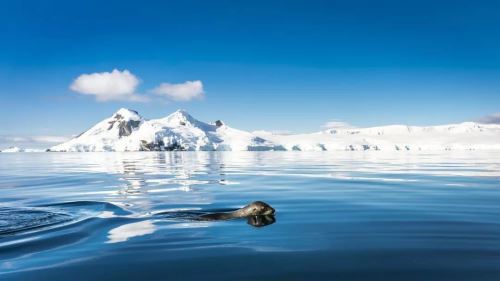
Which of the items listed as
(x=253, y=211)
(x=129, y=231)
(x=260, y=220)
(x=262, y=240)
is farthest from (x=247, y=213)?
(x=129, y=231)

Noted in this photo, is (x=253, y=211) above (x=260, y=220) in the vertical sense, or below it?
above

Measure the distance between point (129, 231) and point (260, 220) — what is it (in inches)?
152

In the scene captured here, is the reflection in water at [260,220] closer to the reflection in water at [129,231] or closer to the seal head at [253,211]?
the seal head at [253,211]

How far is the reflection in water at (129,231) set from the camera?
10.6 m

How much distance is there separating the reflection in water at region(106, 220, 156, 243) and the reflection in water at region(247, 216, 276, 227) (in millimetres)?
2835

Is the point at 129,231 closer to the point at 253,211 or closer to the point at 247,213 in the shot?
the point at 247,213

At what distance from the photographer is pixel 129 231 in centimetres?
1158

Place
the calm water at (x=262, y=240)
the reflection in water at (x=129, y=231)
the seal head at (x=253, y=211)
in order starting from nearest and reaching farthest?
Result: 1. the calm water at (x=262, y=240)
2. the reflection in water at (x=129, y=231)
3. the seal head at (x=253, y=211)

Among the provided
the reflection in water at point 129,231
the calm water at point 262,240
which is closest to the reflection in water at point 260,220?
the calm water at point 262,240

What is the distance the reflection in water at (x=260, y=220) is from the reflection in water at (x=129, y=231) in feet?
9.30

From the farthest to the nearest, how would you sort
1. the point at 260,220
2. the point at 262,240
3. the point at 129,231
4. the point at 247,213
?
the point at 247,213
the point at 260,220
the point at 129,231
the point at 262,240

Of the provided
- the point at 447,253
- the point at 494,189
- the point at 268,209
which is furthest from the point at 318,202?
the point at 494,189

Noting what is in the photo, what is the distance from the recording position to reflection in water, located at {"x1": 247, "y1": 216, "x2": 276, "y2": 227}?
12.5 m

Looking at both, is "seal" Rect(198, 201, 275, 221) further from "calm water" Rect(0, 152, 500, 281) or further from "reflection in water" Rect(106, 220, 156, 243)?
"reflection in water" Rect(106, 220, 156, 243)
